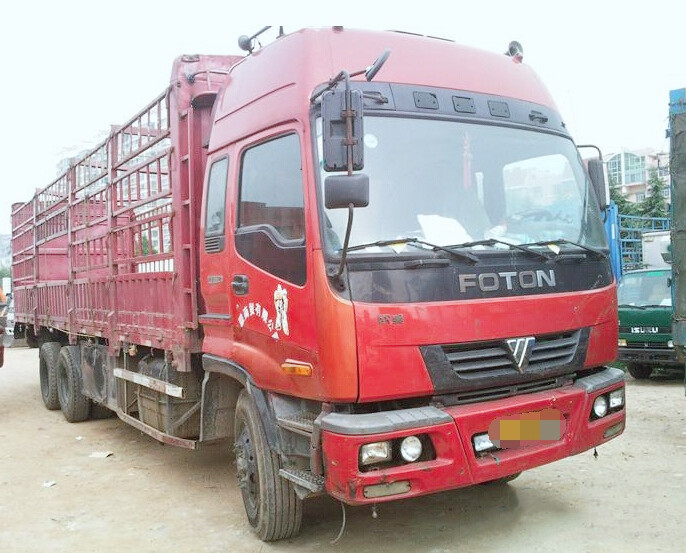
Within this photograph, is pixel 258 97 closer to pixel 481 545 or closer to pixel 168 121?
pixel 168 121

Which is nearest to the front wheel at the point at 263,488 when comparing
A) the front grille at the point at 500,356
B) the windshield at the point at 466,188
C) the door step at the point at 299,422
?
the door step at the point at 299,422

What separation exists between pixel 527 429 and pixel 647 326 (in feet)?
20.4

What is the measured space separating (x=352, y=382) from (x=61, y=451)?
4.56 meters

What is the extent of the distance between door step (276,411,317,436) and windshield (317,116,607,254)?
0.90 m

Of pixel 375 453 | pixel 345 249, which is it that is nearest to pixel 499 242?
pixel 345 249

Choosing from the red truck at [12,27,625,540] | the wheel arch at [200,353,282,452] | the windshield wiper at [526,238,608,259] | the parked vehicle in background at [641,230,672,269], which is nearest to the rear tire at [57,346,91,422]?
the red truck at [12,27,625,540]

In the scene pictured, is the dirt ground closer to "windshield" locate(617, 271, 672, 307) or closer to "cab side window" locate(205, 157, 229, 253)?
"cab side window" locate(205, 157, 229, 253)

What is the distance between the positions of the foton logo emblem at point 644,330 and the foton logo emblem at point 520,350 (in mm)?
6100

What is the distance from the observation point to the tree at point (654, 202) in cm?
2383

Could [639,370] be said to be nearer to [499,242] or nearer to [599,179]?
[599,179]

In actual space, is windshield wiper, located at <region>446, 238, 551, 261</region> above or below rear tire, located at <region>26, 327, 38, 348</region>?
above

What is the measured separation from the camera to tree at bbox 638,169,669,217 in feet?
78.2

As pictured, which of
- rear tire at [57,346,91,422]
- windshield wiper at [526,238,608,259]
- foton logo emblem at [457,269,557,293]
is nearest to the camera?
foton logo emblem at [457,269,557,293]

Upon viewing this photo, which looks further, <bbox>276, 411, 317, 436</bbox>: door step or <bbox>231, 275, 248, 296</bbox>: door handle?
<bbox>231, 275, 248, 296</bbox>: door handle
